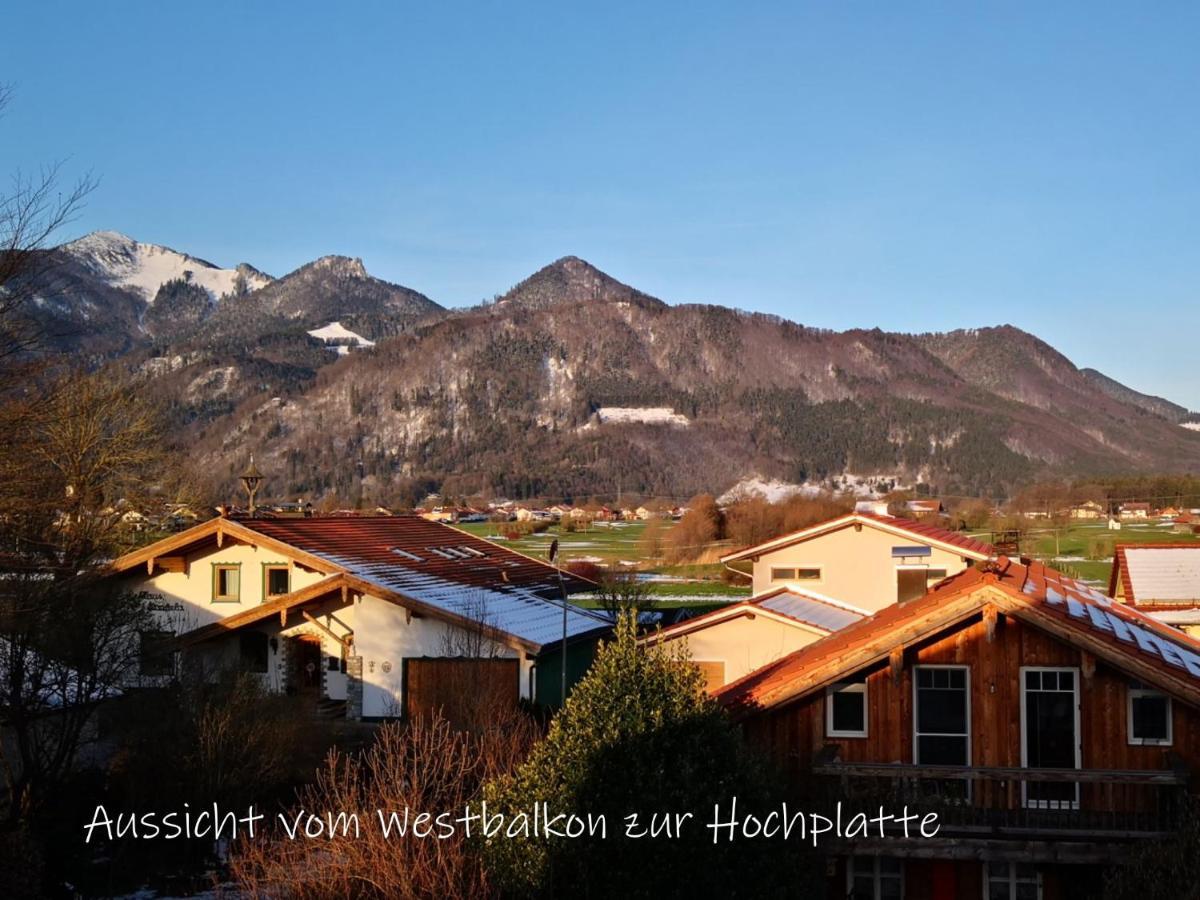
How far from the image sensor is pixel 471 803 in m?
11.4

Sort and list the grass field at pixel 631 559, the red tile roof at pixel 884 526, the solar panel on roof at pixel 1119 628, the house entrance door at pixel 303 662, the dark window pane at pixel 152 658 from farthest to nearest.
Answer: the grass field at pixel 631 559 < the red tile roof at pixel 884 526 < the house entrance door at pixel 303 662 < the dark window pane at pixel 152 658 < the solar panel on roof at pixel 1119 628

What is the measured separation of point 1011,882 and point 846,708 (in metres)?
2.53

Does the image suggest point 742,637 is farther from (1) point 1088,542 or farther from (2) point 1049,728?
(1) point 1088,542

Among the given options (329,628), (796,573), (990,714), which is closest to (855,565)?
(796,573)

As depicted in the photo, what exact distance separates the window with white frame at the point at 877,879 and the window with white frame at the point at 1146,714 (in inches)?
116

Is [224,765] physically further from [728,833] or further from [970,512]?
[970,512]

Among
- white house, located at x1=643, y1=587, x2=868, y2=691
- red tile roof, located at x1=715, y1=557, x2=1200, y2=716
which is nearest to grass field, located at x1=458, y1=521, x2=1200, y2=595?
white house, located at x1=643, y1=587, x2=868, y2=691

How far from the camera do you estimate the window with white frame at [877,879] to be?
1382 cm

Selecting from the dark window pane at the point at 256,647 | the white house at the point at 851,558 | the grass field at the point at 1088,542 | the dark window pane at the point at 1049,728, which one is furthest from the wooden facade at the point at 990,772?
the grass field at the point at 1088,542

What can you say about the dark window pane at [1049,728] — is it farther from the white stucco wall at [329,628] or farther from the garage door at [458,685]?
the white stucco wall at [329,628]

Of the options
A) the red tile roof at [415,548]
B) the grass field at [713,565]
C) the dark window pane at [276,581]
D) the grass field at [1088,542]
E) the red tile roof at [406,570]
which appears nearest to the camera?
the red tile roof at [406,570]

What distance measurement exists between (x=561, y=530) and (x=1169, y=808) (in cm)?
10166

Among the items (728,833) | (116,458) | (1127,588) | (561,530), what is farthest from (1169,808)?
(561,530)

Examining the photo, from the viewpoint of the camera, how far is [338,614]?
2775cm
